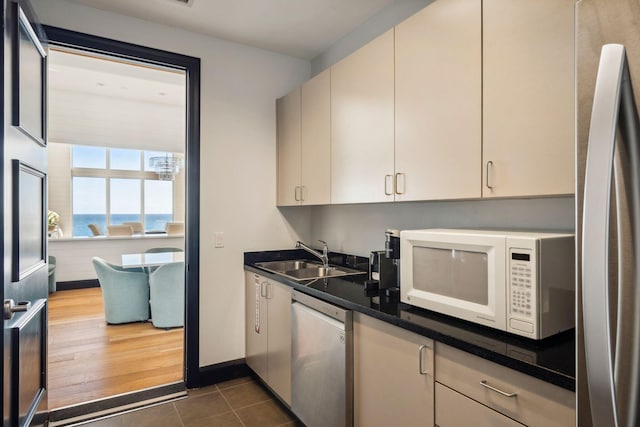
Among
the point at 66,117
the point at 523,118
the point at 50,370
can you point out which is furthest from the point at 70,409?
the point at 66,117

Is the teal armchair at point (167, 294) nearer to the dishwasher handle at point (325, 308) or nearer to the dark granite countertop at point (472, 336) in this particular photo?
the dishwasher handle at point (325, 308)

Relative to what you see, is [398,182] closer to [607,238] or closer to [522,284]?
[522,284]

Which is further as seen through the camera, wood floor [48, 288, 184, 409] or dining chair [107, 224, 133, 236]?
dining chair [107, 224, 133, 236]

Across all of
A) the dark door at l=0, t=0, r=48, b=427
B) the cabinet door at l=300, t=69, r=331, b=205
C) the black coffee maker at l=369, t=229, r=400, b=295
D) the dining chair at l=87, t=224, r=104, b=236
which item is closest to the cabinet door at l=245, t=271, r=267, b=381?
the cabinet door at l=300, t=69, r=331, b=205

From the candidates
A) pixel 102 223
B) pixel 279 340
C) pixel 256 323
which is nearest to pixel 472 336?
pixel 279 340

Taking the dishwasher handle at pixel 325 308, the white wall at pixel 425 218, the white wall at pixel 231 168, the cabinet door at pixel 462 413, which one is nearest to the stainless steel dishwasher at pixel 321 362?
the dishwasher handle at pixel 325 308

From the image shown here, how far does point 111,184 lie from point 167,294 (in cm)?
399

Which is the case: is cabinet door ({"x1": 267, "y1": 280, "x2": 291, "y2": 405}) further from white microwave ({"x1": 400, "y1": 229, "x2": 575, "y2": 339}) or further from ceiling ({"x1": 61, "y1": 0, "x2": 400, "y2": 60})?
ceiling ({"x1": 61, "y1": 0, "x2": 400, "y2": 60})

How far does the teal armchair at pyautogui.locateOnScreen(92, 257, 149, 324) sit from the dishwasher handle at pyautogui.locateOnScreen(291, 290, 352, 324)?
9.60ft

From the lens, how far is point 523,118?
53.4 inches

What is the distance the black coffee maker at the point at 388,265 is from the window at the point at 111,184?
6303 millimetres

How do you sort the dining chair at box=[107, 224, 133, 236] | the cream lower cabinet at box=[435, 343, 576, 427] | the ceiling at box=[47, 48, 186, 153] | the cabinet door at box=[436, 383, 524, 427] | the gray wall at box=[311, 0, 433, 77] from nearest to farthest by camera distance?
the cream lower cabinet at box=[435, 343, 576, 427] < the cabinet door at box=[436, 383, 524, 427] < the gray wall at box=[311, 0, 433, 77] < the ceiling at box=[47, 48, 186, 153] < the dining chair at box=[107, 224, 133, 236]

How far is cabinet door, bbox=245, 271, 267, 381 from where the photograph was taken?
267cm

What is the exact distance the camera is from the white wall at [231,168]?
111 inches
